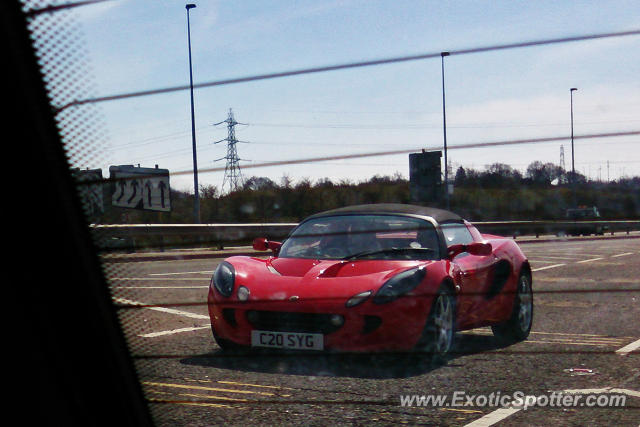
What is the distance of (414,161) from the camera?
11.2 feet

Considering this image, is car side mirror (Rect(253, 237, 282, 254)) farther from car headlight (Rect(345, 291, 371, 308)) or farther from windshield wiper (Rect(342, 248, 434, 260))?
car headlight (Rect(345, 291, 371, 308))

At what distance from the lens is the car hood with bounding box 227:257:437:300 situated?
16.4 feet

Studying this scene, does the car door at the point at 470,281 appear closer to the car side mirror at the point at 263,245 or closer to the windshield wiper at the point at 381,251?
the windshield wiper at the point at 381,251

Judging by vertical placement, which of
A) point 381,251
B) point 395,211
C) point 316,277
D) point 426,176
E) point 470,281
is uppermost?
point 426,176

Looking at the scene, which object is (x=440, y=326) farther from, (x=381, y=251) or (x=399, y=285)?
(x=381, y=251)

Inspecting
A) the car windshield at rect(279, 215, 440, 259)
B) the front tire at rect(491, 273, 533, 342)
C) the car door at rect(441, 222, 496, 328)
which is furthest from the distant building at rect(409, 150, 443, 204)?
the front tire at rect(491, 273, 533, 342)

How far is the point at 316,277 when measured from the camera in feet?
17.0

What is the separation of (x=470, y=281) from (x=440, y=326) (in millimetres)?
957

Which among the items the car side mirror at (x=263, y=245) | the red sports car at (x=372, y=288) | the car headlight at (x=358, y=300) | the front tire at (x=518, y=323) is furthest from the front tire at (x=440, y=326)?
the car side mirror at (x=263, y=245)

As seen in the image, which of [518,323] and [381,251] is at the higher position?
[381,251]

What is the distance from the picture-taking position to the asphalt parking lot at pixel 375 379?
287 cm

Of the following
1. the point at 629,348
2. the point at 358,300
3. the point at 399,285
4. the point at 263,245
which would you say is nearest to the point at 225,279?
the point at 263,245

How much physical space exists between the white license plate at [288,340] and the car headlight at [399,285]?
0.45m

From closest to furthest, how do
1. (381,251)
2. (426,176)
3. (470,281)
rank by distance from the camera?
(426,176), (381,251), (470,281)
